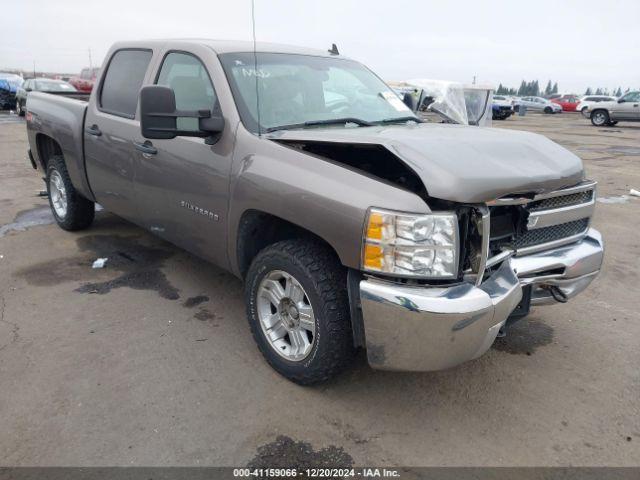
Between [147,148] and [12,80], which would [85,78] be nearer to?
[12,80]

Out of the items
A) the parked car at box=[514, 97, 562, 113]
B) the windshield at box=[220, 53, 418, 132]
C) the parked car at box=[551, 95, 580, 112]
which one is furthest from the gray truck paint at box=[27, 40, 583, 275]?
the parked car at box=[551, 95, 580, 112]

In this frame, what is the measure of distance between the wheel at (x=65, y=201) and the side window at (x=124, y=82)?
1152 millimetres

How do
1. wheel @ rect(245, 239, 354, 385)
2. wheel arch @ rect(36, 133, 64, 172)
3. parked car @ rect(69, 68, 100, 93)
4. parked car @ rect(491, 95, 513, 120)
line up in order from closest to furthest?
wheel @ rect(245, 239, 354, 385), wheel arch @ rect(36, 133, 64, 172), parked car @ rect(69, 68, 100, 93), parked car @ rect(491, 95, 513, 120)

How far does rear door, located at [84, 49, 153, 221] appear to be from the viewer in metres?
4.11

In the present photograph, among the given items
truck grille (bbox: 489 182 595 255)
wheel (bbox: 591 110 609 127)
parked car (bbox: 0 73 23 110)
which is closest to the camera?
truck grille (bbox: 489 182 595 255)

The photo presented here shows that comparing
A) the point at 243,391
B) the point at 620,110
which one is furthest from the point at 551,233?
the point at 620,110

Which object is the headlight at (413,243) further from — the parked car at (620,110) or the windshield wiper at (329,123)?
the parked car at (620,110)

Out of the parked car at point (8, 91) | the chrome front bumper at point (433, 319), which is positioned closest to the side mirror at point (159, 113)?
the chrome front bumper at point (433, 319)

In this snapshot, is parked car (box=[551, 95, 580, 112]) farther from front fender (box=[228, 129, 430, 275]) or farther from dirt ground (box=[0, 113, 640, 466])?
front fender (box=[228, 129, 430, 275])

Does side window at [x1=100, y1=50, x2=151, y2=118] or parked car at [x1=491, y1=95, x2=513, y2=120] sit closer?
side window at [x1=100, y1=50, x2=151, y2=118]

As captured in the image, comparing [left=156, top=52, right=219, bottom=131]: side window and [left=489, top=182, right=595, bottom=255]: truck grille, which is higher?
[left=156, top=52, right=219, bottom=131]: side window

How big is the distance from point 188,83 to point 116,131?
88cm

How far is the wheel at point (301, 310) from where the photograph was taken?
8.69 feet

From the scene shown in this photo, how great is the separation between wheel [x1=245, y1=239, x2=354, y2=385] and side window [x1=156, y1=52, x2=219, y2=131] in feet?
3.71
